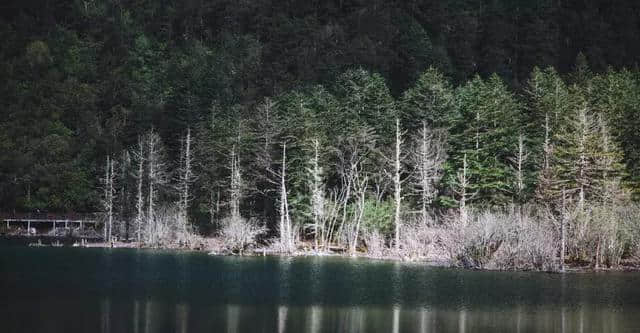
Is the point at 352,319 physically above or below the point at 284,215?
below

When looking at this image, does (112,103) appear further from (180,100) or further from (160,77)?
(180,100)

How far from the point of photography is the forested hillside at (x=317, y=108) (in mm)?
68375

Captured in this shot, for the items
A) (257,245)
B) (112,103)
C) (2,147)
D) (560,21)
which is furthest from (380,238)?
(560,21)

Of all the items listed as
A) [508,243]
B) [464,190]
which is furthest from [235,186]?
[508,243]

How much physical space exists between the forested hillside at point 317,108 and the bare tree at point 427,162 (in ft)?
0.92

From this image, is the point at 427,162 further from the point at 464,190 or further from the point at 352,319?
the point at 352,319

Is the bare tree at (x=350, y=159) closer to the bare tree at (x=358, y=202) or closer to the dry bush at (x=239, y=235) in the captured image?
the bare tree at (x=358, y=202)

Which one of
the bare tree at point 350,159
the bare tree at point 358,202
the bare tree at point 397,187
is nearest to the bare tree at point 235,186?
the bare tree at point 350,159

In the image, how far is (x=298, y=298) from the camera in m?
38.6

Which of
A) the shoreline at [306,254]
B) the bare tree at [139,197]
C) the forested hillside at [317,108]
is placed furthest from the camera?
the bare tree at [139,197]

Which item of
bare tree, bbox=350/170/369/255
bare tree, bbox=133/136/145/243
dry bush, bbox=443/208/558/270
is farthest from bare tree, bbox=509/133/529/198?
bare tree, bbox=133/136/145/243

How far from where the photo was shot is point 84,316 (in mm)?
31766

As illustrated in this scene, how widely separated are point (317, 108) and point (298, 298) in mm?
42566

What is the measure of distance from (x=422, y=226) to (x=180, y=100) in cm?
4245
